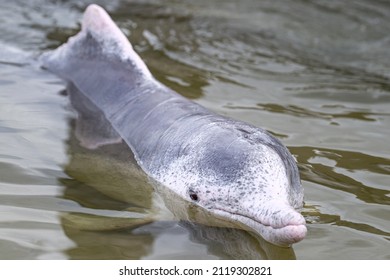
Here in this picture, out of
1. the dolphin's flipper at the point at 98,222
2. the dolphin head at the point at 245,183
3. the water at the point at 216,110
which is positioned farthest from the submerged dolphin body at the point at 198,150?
the dolphin's flipper at the point at 98,222

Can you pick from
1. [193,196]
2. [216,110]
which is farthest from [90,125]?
[193,196]

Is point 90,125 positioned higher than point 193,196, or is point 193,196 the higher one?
point 193,196

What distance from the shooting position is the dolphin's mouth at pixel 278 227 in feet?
12.9

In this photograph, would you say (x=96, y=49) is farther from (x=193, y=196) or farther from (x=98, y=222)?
(x=98, y=222)

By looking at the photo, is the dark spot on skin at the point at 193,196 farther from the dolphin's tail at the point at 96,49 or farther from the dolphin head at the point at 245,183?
the dolphin's tail at the point at 96,49

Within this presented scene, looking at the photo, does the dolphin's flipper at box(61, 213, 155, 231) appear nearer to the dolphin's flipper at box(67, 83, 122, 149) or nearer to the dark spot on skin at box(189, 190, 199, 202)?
the dark spot on skin at box(189, 190, 199, 202)

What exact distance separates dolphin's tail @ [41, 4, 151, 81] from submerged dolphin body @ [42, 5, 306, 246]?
0.01 m

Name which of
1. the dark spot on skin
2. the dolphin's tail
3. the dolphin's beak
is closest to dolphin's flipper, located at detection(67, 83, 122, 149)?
the dolphin's tail

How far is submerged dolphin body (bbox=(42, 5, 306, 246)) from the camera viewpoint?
4.30 meters

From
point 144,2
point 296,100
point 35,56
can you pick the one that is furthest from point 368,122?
point 144,2

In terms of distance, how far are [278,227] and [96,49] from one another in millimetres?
3290

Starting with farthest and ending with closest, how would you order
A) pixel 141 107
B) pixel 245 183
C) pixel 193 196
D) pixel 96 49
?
pixel 96 49 → pixel 141 107 → pixel 193 196 → pixel 245 183

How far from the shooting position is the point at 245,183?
441cm
